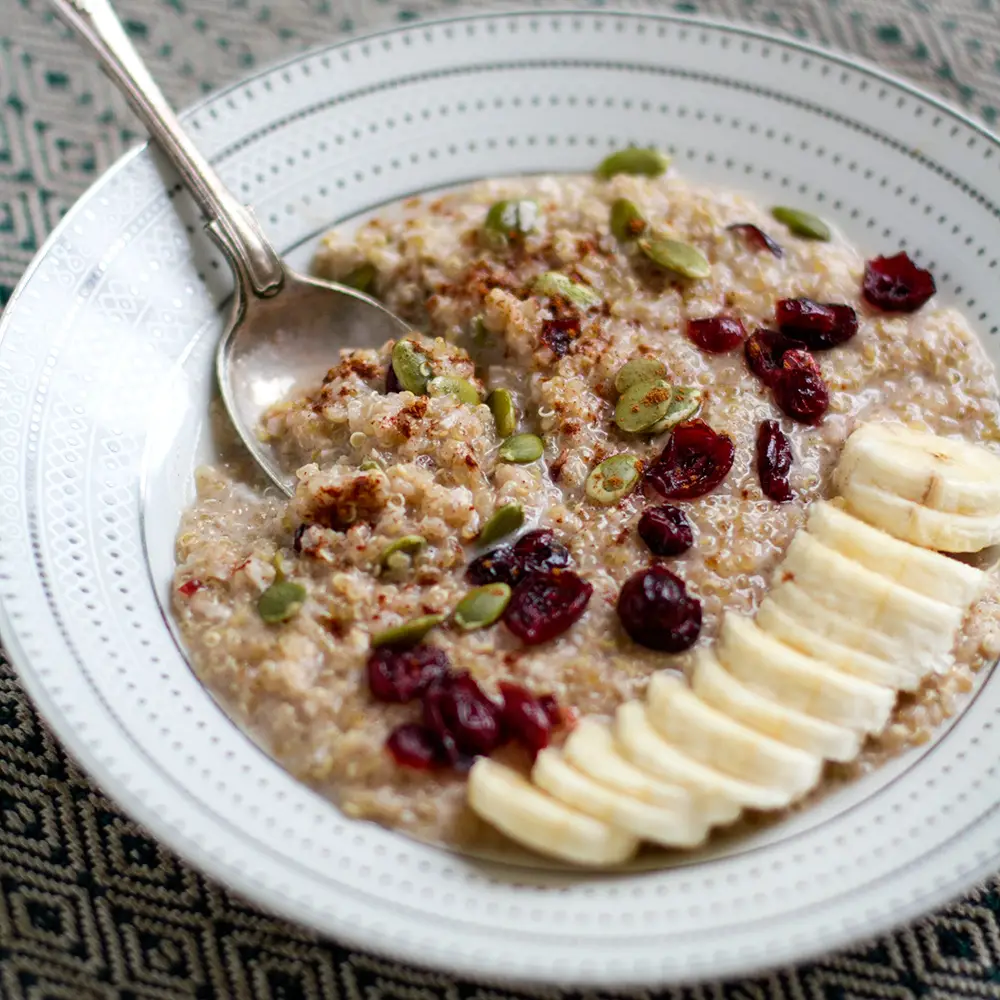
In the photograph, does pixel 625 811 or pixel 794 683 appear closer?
pixel 625 811

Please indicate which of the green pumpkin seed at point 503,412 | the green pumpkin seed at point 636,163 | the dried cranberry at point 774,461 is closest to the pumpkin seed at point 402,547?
the green pumpkin seed at point 503,412

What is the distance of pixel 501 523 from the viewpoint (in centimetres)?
351

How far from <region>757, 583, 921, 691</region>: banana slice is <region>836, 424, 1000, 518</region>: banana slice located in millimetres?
461

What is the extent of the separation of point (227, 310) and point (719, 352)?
5.64ft

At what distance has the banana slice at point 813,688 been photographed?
3.06 m

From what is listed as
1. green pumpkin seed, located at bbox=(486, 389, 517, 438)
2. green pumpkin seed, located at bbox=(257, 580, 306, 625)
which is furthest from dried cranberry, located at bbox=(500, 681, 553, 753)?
green pumpkin seed, located at bbox=(486, 389, 517, 438)

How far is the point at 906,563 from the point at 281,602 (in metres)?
1.76

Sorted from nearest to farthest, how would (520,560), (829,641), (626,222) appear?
1. (829,641)
2. (520,560)
3. (626,222)

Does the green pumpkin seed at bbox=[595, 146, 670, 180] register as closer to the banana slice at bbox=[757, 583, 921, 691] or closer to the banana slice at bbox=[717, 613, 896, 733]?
the banana slice at bbox=[757, 583, 921, 691]

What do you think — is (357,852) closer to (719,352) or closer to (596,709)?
(596,709)

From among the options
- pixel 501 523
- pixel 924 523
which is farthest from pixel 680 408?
pixel 924 523

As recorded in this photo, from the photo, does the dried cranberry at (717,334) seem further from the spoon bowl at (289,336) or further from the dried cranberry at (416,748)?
the dried cranberry at (416,748)

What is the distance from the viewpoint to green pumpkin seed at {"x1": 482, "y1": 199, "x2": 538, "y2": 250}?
4180mm

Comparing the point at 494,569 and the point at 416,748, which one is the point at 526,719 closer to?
the point at 416,748
